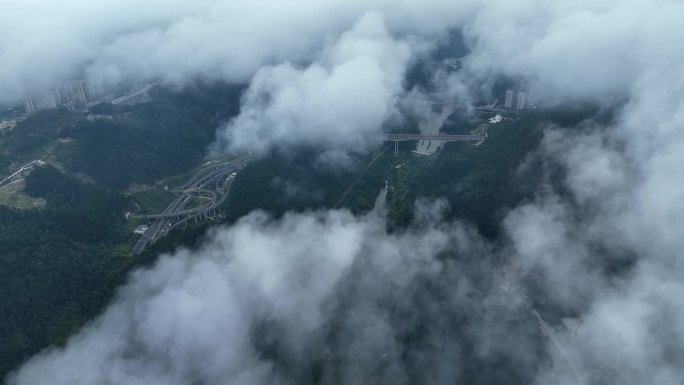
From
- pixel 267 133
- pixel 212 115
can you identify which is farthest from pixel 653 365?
pixel 212 115

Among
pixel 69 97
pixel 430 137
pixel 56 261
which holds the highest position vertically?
pixel 69 97

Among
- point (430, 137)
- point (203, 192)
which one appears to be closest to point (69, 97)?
point (203, 192)

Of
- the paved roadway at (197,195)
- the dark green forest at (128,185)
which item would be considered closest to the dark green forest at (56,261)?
the dark green forest at (128,185)

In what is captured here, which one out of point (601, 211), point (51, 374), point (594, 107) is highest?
point (594, 107)

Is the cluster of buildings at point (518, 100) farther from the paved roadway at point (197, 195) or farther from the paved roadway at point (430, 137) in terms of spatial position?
the paved roadway at point (197, 195)

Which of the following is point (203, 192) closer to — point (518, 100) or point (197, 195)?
point (197, 195)

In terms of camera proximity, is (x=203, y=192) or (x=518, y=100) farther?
(x=518, y=100)

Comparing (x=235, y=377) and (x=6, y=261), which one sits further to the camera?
(x=6, y=261)

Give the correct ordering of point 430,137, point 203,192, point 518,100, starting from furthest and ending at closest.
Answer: point 518,100
point 430,137
point 203,192

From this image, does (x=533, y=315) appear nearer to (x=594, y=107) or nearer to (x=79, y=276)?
(x=594, y=107)
